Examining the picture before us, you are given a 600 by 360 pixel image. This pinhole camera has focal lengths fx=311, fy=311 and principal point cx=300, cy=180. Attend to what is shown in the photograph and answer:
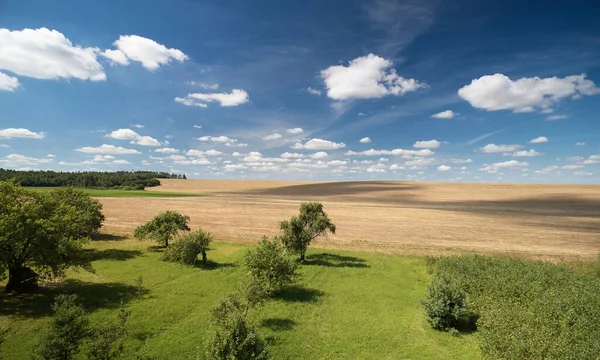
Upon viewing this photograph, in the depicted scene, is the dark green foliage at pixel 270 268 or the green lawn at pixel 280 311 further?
the dark green foliage at pixel 270 268

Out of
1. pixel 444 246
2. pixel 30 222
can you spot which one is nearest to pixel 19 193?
pixel 30 222

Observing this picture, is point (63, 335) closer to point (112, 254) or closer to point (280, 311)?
point (280, 311)

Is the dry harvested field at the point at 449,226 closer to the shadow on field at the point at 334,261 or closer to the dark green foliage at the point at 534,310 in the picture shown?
the shadow on field at the point at 334,261

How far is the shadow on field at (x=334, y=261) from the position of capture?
46938 mm

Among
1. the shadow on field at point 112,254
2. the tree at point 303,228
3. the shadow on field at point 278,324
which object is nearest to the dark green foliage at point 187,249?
the shadow on field at point 112,254

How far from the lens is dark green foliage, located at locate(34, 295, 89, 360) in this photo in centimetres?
1834

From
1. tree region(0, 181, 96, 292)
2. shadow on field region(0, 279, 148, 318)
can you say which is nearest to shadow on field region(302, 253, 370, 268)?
shadow on field region(0, 279, 148, 318)

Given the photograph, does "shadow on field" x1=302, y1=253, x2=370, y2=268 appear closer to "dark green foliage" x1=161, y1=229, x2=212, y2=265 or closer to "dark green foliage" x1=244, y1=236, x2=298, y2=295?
"dark green foliage" x1=244, y1=236, x2=298, y2=295

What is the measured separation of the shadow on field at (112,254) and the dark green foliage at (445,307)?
41.4 m

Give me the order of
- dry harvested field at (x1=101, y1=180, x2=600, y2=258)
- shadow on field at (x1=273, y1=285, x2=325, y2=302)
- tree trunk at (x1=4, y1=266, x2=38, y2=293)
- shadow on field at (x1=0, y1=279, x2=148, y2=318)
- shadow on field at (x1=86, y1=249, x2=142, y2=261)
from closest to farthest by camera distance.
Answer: shadow on field at (x1=0, y1=279, x2=148, y2=318), tree trunk at (x1=4, y1=266, x2=38, y2=293), shadow on field at (x1=273, y1=285, x2=325, y2=302), shadow on field at (x1=86, y1=249, x2=142, y2=261), dry harvested field at (x1=101, y1=180, x2=600, y2=258)

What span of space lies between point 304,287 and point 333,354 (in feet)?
45.8

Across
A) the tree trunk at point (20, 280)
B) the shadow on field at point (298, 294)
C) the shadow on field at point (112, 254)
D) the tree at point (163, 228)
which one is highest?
the tree at point (163, 228)

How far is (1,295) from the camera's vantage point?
30078mm

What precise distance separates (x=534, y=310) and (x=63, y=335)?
3402 centimetres
